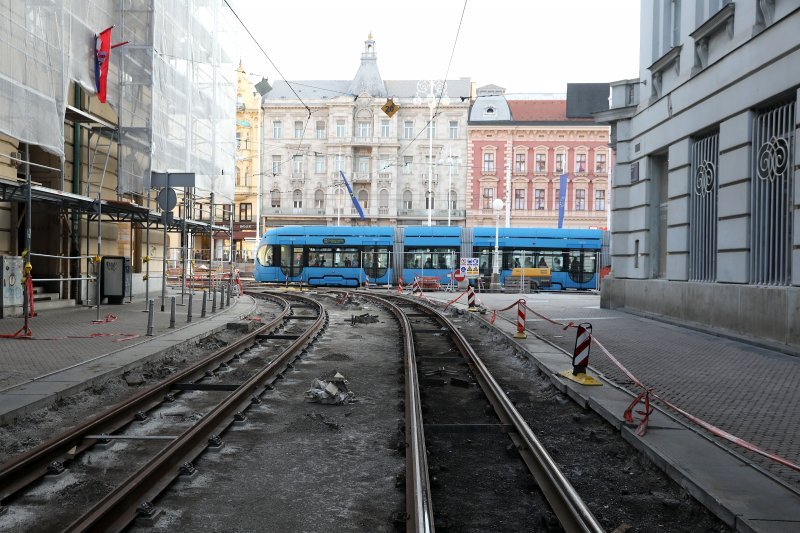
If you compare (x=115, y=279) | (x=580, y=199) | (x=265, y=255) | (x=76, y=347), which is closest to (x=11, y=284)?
(x=115, y=279)

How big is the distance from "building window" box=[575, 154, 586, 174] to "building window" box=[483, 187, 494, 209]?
26.9 feet

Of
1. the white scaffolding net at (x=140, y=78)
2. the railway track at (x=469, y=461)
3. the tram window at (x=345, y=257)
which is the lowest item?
the railway track at (x=469, y=461)

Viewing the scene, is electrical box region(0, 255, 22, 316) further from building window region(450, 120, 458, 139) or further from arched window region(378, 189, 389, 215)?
building window region(450, 120, 458, 139)

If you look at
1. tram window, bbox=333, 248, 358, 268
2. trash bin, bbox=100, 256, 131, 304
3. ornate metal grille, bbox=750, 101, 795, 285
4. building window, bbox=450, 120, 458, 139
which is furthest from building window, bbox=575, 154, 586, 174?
ornate metal grille, bbox=750, 101, 795, 285

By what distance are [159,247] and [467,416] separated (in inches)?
776

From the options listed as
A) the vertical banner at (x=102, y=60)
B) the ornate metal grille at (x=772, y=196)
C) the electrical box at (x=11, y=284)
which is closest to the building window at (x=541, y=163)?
the vertical banner at (x=102, y=60)

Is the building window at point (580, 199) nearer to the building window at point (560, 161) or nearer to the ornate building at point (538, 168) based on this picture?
the ornate building at point (538, 168)

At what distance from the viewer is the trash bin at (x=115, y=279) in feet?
57.8

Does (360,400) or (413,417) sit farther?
(360,400)

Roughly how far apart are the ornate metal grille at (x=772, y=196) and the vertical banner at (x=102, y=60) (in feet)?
47.3

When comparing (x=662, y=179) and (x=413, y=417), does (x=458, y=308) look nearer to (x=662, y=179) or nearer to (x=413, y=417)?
(x=662, y=179)

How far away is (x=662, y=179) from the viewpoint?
58.1 ft

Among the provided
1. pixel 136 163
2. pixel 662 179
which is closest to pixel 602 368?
pixel 662 179

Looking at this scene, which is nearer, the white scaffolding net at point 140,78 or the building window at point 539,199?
the white scaffolding net at point 140,78
